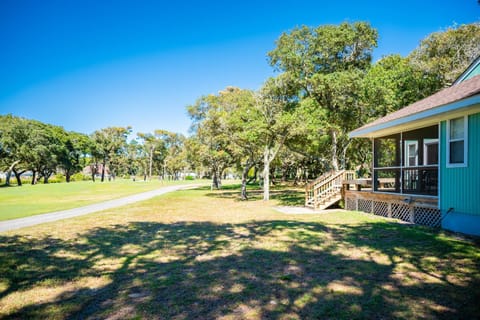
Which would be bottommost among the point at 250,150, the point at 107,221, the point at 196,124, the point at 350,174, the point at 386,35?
the point at 107,221

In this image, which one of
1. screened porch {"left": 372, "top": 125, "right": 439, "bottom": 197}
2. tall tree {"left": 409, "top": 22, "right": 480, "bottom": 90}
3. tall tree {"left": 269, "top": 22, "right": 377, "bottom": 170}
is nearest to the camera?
screened porch {"left": 372, "top": 125, "right": 439, "bottom": 197}

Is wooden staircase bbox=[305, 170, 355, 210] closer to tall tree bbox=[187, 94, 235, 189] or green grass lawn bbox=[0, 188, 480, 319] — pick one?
green grass lawn bbox=[0, 188, 480, 319]

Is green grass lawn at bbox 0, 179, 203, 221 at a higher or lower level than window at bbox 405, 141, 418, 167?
lower

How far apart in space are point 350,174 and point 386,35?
10.7 metres

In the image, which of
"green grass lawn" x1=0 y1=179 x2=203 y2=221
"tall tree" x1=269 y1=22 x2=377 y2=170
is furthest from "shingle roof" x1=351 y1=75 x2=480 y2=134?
"green grass lawn" x1=0 y1=179 x2=203 y2=221

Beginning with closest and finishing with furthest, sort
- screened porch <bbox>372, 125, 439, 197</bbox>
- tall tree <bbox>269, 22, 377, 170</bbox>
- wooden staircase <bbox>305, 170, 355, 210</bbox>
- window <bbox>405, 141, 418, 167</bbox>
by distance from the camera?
screened porch <bbox>372, 125, 439, 197</bbox> < wooden staircase <bbox>305, 170, 355, 210</bbox> < window <bbox>405, 141, 418, 167</bbox> < tall tree <bbox>269, 22, 377, 170</bbox>

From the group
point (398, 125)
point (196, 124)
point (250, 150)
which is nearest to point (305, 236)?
point (398, 125)

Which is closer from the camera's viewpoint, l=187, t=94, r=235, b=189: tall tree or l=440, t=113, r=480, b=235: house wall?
l=440, t=113, r=480, b=235: house wall

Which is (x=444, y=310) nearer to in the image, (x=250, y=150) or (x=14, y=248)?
(x=14, y=248)

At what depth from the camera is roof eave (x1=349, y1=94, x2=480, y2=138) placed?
7479 millimetres

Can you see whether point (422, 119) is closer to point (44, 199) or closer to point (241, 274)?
point (241, 274)

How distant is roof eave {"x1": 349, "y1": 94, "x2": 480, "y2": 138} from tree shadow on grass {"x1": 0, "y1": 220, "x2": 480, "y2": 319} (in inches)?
137

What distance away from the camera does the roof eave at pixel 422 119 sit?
24.5ft

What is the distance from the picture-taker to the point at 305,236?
7.71 meters
